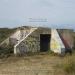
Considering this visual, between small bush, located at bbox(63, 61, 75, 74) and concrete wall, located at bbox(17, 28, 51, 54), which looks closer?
small bush, located at bbox(63, 61, 75, 74)

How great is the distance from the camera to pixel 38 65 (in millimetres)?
19016

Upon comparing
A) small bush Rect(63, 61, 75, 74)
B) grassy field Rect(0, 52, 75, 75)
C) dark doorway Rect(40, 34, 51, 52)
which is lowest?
grassy field Rect(0, 52, 75, 75)

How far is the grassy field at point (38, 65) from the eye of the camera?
1570cm

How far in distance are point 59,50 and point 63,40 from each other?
1.41m

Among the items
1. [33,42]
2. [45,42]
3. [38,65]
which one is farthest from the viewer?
[45,42]

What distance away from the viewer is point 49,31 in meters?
24.9

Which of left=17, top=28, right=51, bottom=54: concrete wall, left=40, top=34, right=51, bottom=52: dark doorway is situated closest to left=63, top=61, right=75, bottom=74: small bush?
left=17, top=28, right=51, bottom=54: concrete wall

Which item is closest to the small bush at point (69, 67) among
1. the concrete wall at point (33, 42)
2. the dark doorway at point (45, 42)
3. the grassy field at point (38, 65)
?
the grassy field at point (38, 65)

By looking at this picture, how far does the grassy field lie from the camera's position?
618 inches

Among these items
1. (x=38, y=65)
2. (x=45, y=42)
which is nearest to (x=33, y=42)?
(x=45, y=42)

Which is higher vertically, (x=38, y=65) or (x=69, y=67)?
(x=69, y=67)

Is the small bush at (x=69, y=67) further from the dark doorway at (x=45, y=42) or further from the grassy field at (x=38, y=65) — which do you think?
the dark doorway at (x=45, y=42)

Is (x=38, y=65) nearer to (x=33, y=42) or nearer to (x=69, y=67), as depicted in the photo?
(x=69, y=67)

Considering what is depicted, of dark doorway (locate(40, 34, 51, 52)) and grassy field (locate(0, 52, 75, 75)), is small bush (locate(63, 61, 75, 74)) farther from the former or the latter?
dark doorway (locate(40, 34, 51, 52))
